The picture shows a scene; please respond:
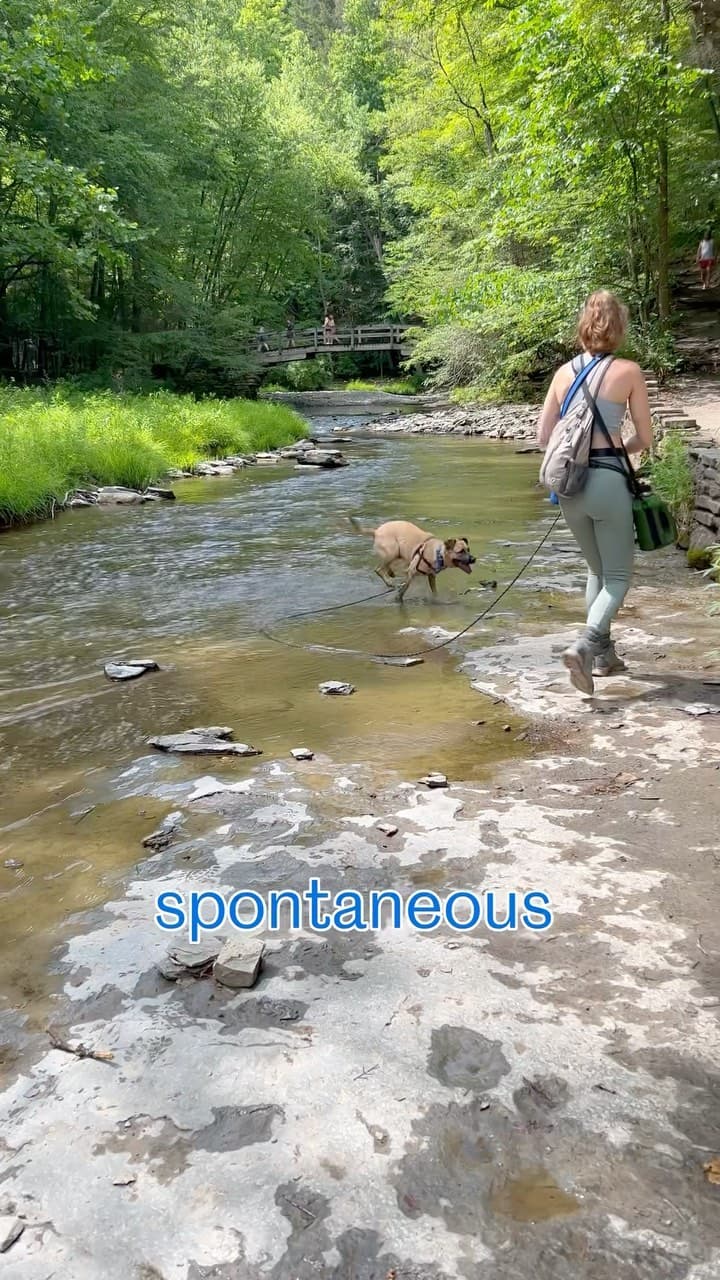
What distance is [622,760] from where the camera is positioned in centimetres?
387

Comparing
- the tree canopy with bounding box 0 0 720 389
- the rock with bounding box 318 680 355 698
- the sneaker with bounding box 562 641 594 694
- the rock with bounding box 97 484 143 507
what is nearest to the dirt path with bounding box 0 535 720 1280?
the sneaker with bounding box 562 641 594 694

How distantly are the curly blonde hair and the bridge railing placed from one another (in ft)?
126

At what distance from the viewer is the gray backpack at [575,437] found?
14.6ft

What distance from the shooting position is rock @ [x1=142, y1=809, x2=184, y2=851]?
334cm

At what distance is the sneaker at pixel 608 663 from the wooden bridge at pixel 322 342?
37775 millimetres

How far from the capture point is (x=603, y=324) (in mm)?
4430

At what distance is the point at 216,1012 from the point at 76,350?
97.4ft

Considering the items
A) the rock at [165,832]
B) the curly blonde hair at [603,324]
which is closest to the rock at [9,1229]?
the rock at [165,832]

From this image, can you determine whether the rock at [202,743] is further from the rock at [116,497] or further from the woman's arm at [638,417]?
the rock at [116,497]

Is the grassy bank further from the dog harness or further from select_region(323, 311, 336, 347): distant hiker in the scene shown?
select_region(323, 311, 336, 347): distant hiker

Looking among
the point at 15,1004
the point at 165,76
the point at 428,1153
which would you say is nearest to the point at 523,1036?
the point at 428,1153

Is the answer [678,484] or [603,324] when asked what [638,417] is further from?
[678,484]

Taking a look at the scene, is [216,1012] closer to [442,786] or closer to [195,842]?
[195,842]

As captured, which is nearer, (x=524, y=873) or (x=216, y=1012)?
(x=216, y=1012)
